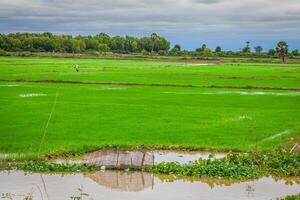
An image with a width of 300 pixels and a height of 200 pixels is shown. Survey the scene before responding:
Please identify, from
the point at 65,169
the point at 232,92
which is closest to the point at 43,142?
the point at 65,169

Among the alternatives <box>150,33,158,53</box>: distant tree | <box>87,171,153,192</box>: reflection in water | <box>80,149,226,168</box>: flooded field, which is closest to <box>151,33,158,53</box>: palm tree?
<box>150,33,158,53</box>: distant tree

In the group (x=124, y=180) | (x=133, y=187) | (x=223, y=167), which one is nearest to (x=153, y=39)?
(x=223, y=167)

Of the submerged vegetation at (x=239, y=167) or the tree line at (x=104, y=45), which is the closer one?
the submerged vegetation at (x=239, y=167)

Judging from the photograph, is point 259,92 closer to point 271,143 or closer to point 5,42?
point 271,143

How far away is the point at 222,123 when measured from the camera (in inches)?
878

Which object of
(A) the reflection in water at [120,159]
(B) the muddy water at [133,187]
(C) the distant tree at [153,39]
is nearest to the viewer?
(B) the muddy water at [133,187]

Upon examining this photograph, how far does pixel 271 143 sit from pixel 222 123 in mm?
4594

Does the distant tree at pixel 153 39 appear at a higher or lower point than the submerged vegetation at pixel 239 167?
higher

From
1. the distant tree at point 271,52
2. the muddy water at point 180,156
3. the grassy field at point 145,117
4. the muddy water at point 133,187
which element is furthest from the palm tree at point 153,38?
the muddy water at point 133,187

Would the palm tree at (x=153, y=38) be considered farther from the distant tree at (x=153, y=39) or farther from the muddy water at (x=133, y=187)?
the muddy water at (x=133, y=187)

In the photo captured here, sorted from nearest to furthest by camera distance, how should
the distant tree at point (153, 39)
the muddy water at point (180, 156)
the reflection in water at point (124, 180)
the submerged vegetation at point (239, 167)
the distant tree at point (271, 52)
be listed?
the reflection in water at point (124, 180), the submerged vegetation at point (239, 167), the muddy water at point (180, 156), the distant tree at point (271, 52), the distant tree at point (153, 39)

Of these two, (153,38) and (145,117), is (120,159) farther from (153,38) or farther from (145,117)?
(153,38)

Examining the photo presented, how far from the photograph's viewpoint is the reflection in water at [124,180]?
13078mm

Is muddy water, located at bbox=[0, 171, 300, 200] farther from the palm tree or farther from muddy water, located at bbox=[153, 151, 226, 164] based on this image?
the palm tree
